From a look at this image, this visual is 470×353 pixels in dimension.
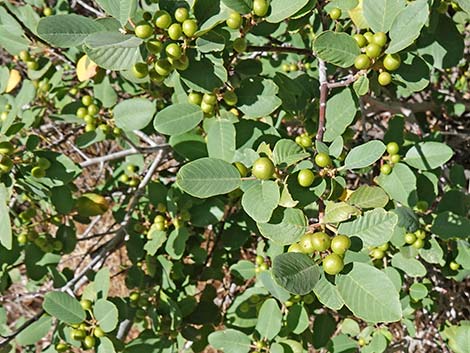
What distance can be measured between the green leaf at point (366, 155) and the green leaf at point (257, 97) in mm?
359

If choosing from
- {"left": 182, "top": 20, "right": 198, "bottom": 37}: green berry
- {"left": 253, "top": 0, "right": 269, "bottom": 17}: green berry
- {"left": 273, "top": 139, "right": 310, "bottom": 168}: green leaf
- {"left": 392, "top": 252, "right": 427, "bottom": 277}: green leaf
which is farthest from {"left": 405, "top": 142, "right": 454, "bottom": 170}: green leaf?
{"left": 182, "top": 20, "right": 198, "bottom": 37}: green berry

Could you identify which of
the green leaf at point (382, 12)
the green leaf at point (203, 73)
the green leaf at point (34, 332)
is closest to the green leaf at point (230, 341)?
the green leaf at point (34, 332)

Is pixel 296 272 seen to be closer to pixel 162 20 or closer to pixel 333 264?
pixel 333 264

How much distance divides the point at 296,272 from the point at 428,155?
0.94 meters

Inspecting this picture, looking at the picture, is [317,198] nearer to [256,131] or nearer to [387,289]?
[387,289]

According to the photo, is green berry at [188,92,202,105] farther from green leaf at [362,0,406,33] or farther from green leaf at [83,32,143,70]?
green leaf at [362,0,406,33]

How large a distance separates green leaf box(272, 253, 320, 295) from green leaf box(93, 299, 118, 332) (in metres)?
0.85

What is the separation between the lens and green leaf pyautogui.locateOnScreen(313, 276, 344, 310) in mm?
1224

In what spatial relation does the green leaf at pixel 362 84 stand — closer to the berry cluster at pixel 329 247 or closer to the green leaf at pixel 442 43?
the berry cluster at pixel 329 247

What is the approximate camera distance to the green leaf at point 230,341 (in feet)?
6.32

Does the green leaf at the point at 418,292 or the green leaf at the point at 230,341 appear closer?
the green leaf at the point at 230,341

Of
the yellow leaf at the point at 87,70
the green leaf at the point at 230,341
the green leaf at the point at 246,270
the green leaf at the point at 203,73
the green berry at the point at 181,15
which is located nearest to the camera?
the green berry at the point at 181,15

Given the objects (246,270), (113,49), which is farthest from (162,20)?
(246,270)

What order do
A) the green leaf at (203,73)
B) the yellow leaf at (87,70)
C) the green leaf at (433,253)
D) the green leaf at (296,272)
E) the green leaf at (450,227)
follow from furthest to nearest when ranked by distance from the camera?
1. the yellow leaf at (87,70)
2. the green leaf at (433,253)
3. the green leaf at (450,227)
4. the green leaf at (203,73)
5. the green leaf at (296,272)
